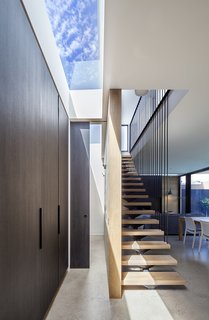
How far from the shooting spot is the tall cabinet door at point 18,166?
1445 millimetres

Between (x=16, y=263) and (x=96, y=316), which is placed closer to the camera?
(x=16, y=263)

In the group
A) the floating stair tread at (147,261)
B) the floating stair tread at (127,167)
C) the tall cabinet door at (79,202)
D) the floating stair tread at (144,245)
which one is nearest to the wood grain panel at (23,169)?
the floating stair tread at (147,261)

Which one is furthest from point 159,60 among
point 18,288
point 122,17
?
point 18,288

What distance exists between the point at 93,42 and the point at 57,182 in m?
1.78

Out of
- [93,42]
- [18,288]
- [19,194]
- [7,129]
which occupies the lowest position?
[18,288]

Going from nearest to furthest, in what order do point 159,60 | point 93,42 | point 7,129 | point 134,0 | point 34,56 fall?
point 7,129
point 134,0
point 34,56
point 159,60
point 93,42

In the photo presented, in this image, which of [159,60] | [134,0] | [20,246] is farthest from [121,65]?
[20,246]

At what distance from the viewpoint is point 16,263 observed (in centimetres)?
164

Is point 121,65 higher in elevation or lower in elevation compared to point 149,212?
higher

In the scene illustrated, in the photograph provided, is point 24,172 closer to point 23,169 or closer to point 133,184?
point 23,169

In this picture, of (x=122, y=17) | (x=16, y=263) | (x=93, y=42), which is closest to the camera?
(x=16, y=263)

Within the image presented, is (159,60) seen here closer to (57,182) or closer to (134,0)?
(134,0)

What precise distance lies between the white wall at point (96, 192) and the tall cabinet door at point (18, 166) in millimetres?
5749

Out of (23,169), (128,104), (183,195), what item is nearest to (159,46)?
(23,169)
